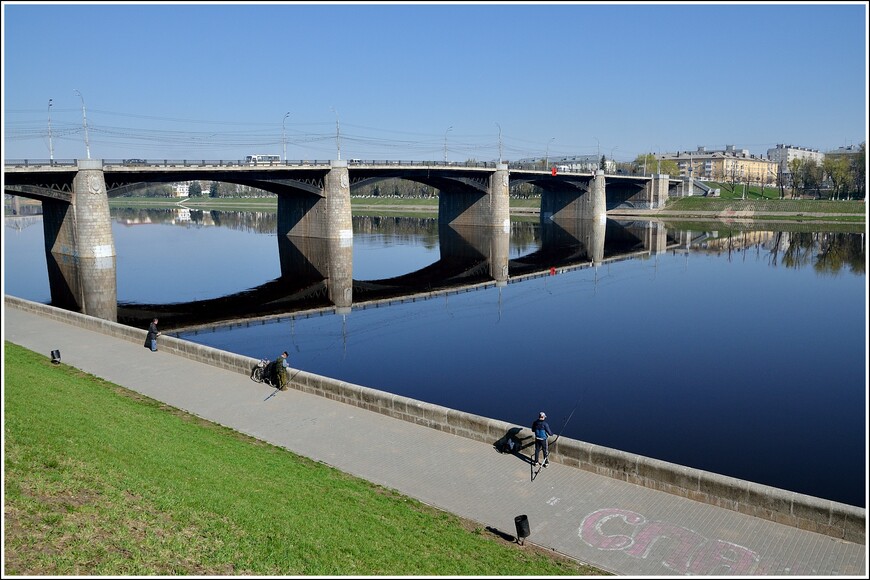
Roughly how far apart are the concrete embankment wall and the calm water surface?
3565mm

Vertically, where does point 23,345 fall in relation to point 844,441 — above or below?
above

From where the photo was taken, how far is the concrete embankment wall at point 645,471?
12.4m

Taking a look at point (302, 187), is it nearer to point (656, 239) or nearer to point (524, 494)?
point (656, 239)

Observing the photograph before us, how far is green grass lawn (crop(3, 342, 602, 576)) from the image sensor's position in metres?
9.59

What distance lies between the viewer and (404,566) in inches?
423

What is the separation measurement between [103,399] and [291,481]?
810 cm

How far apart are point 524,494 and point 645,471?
2.64m

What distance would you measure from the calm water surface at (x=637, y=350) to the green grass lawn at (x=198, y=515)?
8035mm

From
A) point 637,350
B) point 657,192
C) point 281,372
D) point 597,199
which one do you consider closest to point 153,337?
point 281,372

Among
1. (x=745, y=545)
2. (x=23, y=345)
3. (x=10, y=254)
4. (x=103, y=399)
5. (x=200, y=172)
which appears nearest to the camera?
(x=745, y=545)

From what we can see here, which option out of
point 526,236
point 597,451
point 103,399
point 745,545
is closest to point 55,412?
point 103,399

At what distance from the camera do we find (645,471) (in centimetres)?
1441

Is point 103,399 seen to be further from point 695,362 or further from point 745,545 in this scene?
point 695,362

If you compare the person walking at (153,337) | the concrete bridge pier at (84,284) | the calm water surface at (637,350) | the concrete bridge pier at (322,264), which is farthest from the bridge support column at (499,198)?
the person walking at (153,337)
